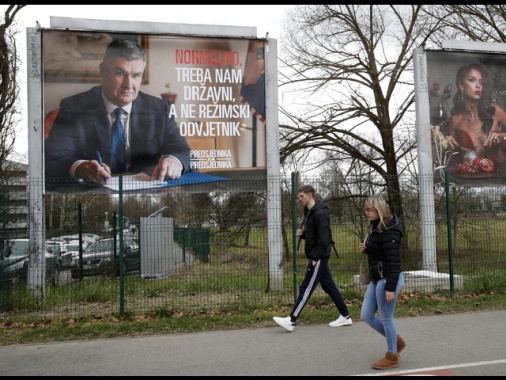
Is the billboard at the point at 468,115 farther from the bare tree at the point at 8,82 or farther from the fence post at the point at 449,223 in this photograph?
the bare tree at the point at 8,82

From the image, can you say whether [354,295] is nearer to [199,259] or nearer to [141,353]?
[199,259]

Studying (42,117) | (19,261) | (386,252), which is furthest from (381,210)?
(42,117)

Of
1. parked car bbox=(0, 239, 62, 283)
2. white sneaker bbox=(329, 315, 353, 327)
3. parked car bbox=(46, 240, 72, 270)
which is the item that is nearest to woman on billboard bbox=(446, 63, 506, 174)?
white sneaker bbox=(329, 315, 353, 327)

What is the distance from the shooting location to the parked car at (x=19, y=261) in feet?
29.9

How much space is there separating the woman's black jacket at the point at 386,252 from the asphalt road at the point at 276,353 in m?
1.01

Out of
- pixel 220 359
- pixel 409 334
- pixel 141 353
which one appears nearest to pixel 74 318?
pixel 141 353

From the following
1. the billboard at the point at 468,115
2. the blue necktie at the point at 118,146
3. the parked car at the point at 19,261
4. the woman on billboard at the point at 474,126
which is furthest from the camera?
the woman on billboard at the point at 474,126

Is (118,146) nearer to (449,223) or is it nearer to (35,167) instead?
(35,167)

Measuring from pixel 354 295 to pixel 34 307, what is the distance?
556 centimetres

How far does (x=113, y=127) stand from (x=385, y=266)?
23.8 ft

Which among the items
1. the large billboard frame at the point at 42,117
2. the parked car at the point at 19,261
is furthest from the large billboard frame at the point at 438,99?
the parked car at the point at 19,261

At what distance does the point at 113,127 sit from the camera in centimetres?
1102

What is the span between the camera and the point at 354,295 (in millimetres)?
9453

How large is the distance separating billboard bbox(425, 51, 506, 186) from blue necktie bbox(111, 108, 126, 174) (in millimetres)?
7102
